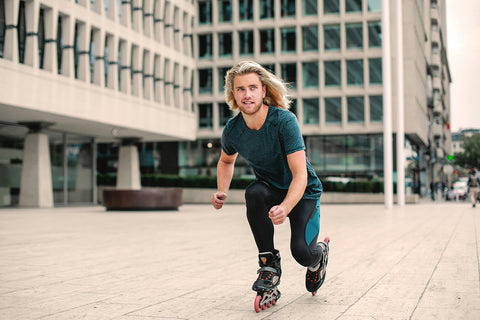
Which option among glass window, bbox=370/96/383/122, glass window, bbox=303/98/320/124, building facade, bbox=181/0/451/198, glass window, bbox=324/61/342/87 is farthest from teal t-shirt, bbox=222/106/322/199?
glass window, bbox=324/61/342/87

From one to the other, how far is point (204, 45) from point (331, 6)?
10556 mm

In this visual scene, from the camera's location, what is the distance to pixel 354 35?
4500cm

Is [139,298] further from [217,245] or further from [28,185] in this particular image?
[28,185]

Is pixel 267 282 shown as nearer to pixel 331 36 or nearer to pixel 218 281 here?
pixel 218 281

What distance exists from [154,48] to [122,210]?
47.7 ft

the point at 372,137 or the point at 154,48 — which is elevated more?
the point at 154,48

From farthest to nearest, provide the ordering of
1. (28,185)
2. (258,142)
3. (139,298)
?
(28,185) < (139,298) < (258,142)

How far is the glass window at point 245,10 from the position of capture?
1860 inches

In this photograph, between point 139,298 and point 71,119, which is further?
point 71,119

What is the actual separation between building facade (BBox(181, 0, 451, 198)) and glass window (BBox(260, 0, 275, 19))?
78 mm

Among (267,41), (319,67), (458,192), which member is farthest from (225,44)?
(458,192)

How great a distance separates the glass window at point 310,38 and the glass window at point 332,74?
166cm

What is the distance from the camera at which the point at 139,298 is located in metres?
4.50

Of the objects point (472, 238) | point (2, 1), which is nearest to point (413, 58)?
point (2, 1)
